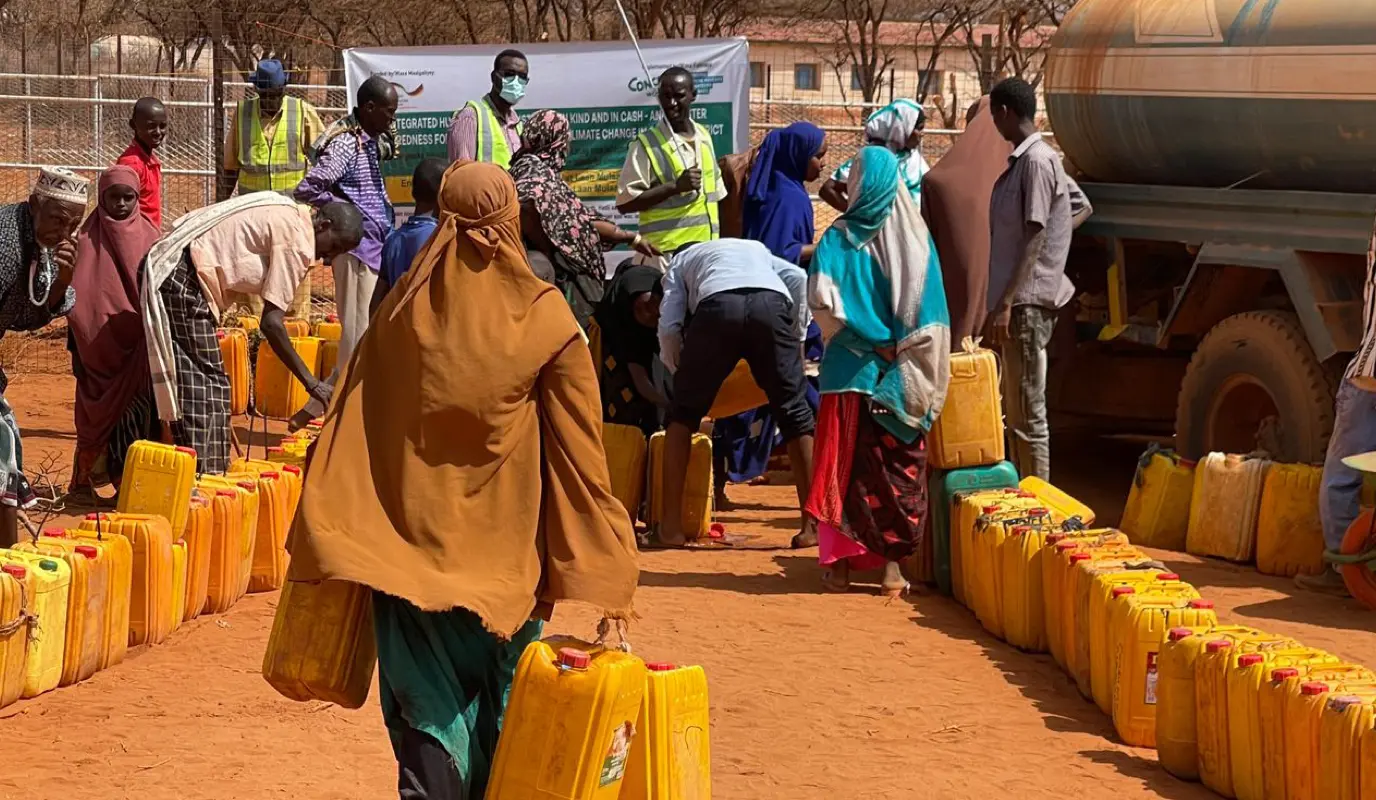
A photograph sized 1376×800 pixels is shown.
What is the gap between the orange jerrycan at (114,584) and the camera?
6.27 meters

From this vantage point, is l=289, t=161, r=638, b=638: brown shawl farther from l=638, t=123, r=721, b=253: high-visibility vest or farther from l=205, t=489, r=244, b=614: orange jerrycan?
l=638, t=123, r=721, b=253: high-visibility vest

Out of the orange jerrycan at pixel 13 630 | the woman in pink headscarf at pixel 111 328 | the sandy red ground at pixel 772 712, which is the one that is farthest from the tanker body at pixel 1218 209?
the orange jerrycan at pixel 13 630

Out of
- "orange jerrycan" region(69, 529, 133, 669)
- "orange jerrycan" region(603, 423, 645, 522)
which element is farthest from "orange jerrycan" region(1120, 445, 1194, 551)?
"orange jerrycan" region(69, 529, 133, 669)

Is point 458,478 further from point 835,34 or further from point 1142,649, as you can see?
point 835,34

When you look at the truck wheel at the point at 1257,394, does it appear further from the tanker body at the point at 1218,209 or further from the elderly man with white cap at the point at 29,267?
the elderly man with white cap at the point at 29,267

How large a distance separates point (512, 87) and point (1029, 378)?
10.6 feet

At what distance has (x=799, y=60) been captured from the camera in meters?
62.0

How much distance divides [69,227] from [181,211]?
12.3 metres

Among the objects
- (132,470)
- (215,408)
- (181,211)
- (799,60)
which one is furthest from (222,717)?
(799,60)

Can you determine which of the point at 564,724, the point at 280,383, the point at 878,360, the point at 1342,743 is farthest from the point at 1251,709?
the point at 280,383

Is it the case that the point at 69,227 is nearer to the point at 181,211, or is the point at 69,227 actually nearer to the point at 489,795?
the point at 489,795

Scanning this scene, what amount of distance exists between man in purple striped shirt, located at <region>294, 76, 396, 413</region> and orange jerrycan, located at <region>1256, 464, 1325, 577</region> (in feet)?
14.5

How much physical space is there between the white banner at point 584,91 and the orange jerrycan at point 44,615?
6.62 m

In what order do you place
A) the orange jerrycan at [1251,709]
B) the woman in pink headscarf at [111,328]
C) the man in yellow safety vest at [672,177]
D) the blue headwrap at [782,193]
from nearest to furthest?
the orange jerrycan at [1251,709]
the woman in pink headscarf at [111,328]
the blue headwrap at [782,193]
the man in yellow safety vest at [672,177]
